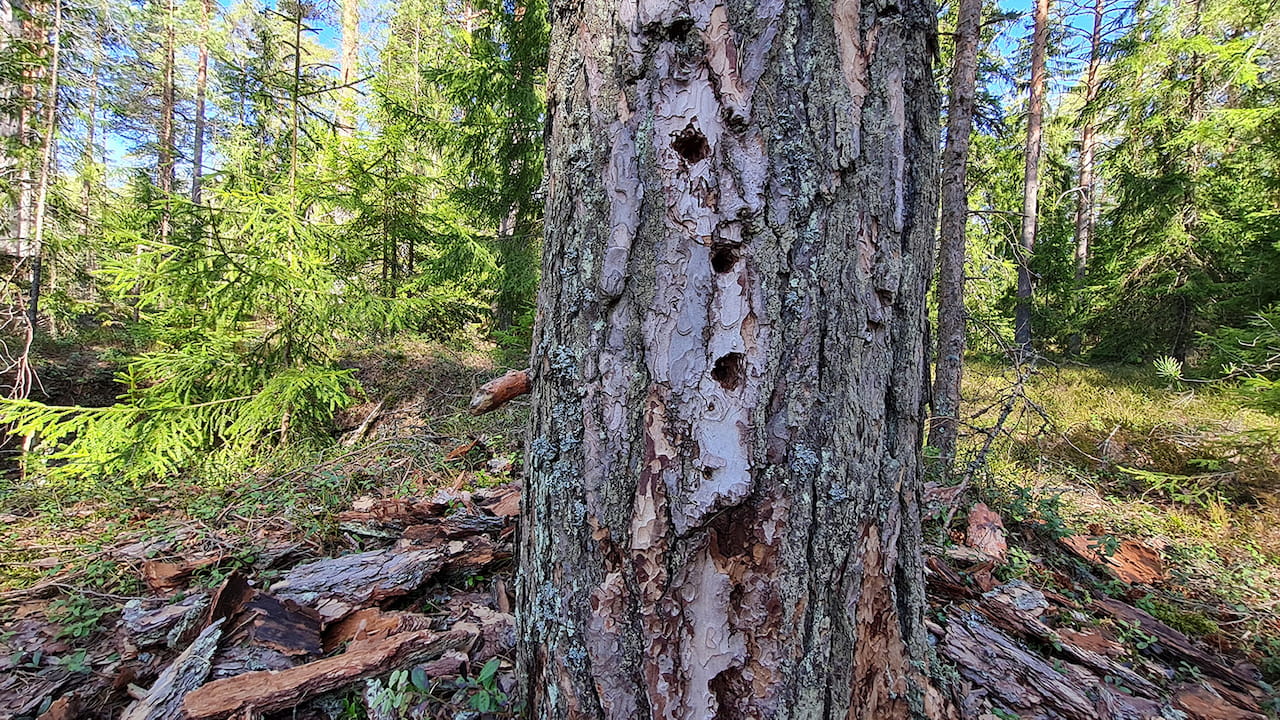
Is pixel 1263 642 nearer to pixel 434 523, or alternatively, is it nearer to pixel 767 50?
pixel 767 50

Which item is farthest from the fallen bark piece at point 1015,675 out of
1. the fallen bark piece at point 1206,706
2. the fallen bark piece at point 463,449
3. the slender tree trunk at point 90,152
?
the slender tree trunk at point 90,152

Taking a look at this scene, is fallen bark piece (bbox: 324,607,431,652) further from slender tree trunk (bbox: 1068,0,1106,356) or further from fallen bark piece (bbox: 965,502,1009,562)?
slender tree trunk (bbox: 1068,0,1106,356)

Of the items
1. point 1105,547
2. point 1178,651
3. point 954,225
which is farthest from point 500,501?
point 954,225

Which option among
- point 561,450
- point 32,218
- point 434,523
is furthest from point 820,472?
point 32,218

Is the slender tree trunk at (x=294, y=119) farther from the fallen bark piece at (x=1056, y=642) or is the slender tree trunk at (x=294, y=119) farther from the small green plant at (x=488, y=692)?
the fallen bark piece at (x=1056, y=642)

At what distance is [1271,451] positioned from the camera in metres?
5.14

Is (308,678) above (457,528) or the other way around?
the other way around

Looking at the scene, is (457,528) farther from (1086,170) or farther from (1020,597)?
(1086,170)

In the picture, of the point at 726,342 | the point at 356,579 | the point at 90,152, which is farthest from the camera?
the point at 90,152

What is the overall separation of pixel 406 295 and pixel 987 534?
20.0ft

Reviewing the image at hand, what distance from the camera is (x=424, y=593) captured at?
205cm

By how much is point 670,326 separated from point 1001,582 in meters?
2.49

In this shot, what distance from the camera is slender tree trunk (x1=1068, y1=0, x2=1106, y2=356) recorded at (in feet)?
39.7

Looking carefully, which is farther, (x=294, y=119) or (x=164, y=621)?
(x=294, y=119)
